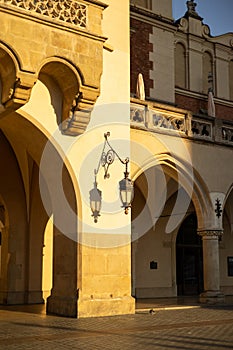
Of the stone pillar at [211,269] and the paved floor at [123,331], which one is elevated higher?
the stone pillar at [211,269]

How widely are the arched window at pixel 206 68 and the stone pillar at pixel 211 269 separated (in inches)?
380

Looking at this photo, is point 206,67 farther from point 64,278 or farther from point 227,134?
point 64,278

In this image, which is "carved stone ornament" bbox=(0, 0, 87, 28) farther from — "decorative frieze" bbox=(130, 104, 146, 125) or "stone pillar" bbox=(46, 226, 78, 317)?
"stone pillar" bbox=(46, 226, 78, 317)

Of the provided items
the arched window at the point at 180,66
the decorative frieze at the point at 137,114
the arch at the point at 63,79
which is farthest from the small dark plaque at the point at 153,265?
the arch at the point at 63,79

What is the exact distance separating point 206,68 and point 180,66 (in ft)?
5.38

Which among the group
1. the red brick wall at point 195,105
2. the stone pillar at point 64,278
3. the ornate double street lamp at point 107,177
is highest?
the red brick wall at point 195,105

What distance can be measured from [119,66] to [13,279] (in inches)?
257

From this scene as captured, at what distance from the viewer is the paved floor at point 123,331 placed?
766 centimetres

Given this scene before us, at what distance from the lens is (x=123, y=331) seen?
894cm

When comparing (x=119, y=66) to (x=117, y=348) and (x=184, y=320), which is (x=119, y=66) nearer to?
(x=184, y=320)

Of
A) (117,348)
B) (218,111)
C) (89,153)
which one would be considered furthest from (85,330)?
(218,111)

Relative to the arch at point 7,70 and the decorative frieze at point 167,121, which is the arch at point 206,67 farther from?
the arch at point 7,70

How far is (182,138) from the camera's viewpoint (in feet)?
46.0

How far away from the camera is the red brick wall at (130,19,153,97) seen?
19.5 m
